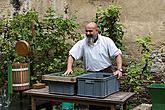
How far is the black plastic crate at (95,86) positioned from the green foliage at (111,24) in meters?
2.04

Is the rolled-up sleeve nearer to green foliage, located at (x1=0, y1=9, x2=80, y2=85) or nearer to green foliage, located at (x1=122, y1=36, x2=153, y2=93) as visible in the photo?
green foliage, located at (x1=122, y1=36, x2=153, y2=93)

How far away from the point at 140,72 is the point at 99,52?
1397mm

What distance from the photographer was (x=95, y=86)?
5.38 metres

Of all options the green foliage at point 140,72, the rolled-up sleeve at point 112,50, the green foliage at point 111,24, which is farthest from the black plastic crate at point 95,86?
the green foliage at point 111,24

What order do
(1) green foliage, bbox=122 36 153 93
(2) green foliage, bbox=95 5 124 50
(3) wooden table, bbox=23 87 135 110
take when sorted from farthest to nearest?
(2) green foliage, bbox=95 5 124 50 → (1) green foliage, bbox=122 36 153 93 → (3) wooden table, bbox=23 87 135 110

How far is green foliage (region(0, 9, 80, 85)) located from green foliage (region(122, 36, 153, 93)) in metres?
1.36

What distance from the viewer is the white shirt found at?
6125 millimetres

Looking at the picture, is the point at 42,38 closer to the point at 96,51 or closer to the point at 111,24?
the point at 111,24

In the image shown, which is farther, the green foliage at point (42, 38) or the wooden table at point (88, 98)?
the green foliage at point (42, 38)

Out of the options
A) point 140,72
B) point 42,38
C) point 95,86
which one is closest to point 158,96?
point 95,86

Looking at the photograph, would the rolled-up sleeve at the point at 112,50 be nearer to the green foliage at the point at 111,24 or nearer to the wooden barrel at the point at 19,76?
the green foliage at the point at 111,24

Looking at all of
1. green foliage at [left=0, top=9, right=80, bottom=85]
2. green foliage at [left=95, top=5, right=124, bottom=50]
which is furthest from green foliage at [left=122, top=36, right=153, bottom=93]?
green foliage at [left=0, top=9, right=80, bottom=85]

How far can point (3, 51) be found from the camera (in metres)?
8.38

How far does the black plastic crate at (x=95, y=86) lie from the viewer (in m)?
5.36
